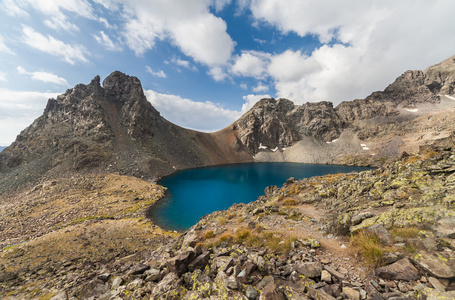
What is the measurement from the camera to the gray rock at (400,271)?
15.5 ft

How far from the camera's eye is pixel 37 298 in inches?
Result: 360

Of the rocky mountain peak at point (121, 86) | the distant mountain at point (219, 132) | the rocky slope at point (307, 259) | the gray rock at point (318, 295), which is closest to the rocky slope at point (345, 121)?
the distant mountain at point (219, 132)

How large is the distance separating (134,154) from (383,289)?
225ft

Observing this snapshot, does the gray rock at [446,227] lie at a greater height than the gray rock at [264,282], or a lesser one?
greater

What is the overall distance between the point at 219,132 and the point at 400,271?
115 m

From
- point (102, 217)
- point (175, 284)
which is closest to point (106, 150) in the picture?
point (102, 217)

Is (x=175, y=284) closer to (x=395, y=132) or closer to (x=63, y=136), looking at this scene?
(x=63, y=136)

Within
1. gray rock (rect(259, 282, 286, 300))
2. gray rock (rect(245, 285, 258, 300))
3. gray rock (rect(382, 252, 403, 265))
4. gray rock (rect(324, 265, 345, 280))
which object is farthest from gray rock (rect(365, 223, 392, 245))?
gray rock (rect(245, 285, 258, 300))

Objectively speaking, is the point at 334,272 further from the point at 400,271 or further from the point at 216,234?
the point at 216,234

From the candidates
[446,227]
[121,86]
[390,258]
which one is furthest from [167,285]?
[121,86]

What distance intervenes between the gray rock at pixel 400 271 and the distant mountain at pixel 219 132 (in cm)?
5653

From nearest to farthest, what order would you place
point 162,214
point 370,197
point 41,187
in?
1. point 370,197
2. point 162,214
3. point 41,187

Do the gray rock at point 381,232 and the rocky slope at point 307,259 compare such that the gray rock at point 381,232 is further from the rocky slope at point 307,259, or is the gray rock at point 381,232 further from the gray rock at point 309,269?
the gray rock at point 309,269

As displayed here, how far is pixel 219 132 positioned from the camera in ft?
387
